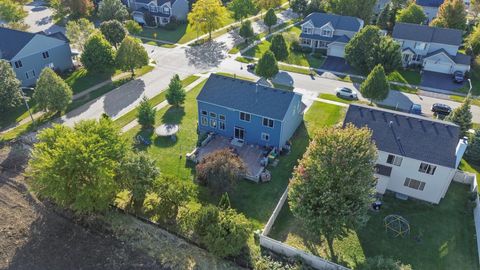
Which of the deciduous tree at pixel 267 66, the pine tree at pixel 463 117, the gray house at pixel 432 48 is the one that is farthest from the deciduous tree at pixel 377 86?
the gray house at pixel 432 48

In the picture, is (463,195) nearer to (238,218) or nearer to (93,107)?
(238,218)

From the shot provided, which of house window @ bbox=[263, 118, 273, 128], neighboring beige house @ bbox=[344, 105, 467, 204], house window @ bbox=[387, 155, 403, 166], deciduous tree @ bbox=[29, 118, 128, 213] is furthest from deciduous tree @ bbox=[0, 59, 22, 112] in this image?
house window @ bbox=[387, 155, 403, 166]

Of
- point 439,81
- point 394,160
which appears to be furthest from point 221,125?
point 439,81

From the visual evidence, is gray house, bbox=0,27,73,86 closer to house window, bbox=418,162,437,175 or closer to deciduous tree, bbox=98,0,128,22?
deciduous tree, bbox=98,0,128,22

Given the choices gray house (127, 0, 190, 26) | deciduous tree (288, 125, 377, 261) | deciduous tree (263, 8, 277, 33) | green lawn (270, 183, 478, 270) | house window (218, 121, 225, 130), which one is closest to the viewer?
deciduous tree (288, 125, 377, 261)

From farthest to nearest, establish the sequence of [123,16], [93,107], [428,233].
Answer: [123,16] → [93,107] → [428,233]

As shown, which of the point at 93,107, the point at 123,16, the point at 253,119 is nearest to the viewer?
the point at 253,119

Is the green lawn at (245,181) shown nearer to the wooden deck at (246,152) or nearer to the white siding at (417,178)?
the wooden deck at (246,152)

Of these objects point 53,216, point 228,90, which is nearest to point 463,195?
point 228,90
